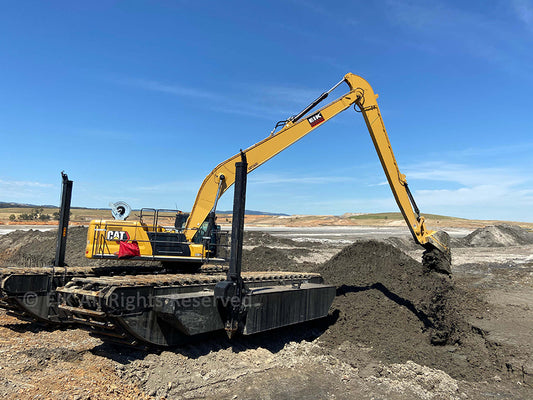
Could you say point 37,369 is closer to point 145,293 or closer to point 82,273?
point 145,293

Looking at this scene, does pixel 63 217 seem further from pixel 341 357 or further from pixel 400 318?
pixel 400 318

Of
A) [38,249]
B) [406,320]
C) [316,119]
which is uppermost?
[316,119]

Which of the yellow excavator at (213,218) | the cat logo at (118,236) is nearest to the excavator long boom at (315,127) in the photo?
the yellow excavator at (213,218)

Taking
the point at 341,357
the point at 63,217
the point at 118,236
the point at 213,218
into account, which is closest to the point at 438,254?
the point at 341,357

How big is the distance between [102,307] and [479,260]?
22.6 m

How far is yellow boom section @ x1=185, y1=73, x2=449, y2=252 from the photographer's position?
8.61m

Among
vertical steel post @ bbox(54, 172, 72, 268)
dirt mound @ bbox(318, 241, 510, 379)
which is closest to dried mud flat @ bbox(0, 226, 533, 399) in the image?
dirt mound @ bbox(318, 241, 510, 379)

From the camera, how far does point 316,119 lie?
30.5 ft

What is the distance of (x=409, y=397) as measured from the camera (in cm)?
562

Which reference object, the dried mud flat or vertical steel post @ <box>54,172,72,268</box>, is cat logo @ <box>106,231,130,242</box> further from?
the dried mud flat

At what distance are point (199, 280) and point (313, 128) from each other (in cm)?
462

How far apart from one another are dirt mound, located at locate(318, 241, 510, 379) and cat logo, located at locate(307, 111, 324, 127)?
4548mm

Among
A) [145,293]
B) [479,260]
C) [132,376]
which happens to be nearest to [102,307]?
[145,293]

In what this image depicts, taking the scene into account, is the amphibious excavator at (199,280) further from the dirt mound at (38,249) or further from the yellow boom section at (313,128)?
the dirt mound at (38,249)
